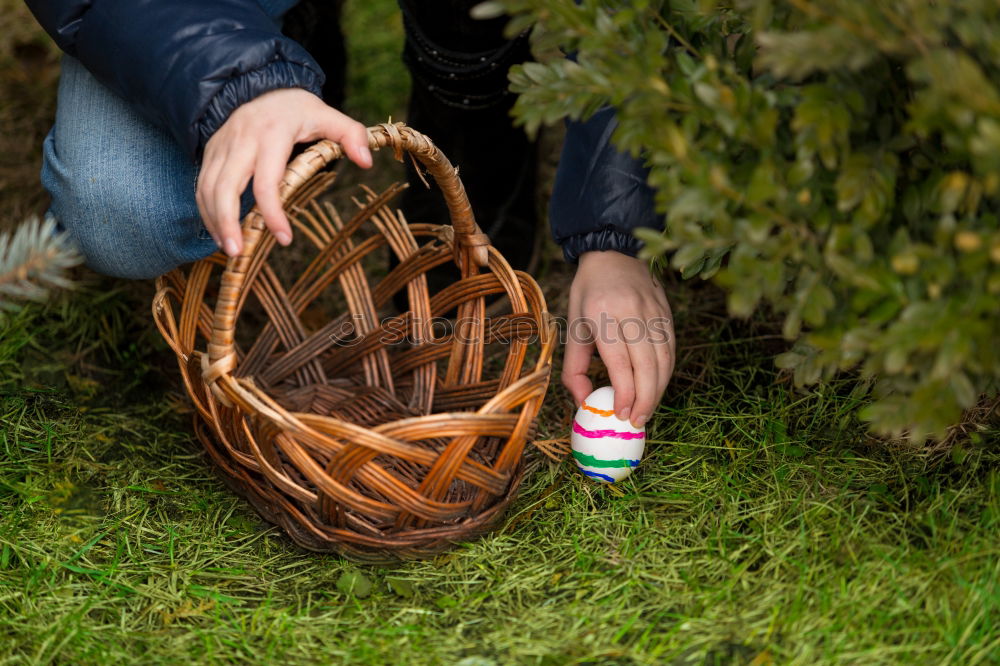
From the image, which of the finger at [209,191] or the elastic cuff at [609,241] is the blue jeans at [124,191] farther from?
the elastic cuff at [609,241]

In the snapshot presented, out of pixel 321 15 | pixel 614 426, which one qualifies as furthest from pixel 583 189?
pixel 321 15

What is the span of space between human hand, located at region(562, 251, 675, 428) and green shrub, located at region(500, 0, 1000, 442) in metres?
0.30

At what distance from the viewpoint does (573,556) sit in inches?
52.3

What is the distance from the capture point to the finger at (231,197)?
1.16 metres

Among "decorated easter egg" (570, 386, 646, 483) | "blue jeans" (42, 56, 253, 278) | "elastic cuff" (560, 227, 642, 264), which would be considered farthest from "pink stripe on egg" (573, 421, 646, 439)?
"blue jeans" (42, 56, 253, 278)

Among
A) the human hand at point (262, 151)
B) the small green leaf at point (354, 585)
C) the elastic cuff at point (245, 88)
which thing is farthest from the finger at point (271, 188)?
the small green leaf at point (354, 585)

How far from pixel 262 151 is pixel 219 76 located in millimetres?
188

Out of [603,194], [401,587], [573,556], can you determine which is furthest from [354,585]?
[603,194]

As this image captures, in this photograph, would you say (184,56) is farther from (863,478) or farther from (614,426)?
(863,478)

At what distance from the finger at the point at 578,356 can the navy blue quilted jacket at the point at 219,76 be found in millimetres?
152

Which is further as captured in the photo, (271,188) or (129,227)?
(129,227)

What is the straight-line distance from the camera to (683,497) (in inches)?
55.1

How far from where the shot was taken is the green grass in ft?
3.76

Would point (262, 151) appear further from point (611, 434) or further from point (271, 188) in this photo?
point (611, 434)
